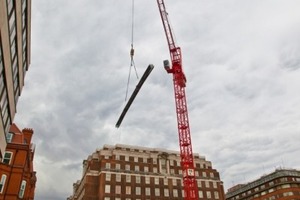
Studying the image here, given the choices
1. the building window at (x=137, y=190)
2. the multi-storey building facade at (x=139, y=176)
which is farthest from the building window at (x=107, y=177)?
the building window at (x=137, y=190)

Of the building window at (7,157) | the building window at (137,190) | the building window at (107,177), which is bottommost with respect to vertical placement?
the building window at (7,157)

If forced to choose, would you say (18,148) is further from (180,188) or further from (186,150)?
(180,188)

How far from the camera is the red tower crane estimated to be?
220 ft

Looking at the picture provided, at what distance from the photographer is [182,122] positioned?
236 ft

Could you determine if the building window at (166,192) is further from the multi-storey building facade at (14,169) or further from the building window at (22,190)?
the building window at (22,190)

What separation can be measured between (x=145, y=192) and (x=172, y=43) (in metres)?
46.2

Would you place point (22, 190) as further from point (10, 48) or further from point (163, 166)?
point (163, 166)

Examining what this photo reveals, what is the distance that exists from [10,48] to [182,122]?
52.7 metres

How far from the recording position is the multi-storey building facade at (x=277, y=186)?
355ft

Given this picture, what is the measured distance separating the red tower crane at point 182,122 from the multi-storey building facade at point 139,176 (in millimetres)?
22587

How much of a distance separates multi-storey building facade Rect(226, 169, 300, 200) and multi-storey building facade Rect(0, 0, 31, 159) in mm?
106230

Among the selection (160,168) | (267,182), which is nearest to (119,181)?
(160,168)

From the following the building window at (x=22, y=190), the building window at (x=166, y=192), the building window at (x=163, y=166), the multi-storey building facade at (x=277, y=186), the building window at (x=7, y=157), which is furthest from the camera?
the multi-storey building facade at (x=277, y=186)

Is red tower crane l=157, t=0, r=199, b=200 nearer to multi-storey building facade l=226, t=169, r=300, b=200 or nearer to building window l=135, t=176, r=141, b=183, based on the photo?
building window l=135, t=176, r=141, b=183
